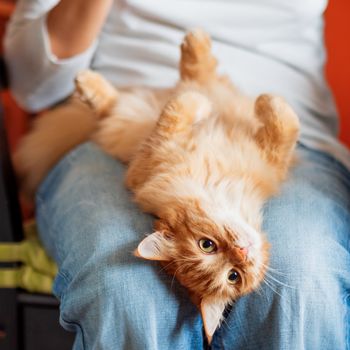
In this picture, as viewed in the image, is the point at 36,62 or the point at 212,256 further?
the point at 36,62

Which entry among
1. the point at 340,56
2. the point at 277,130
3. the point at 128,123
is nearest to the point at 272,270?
the point at 277,130

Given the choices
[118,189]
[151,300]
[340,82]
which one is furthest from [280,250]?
[340,82]

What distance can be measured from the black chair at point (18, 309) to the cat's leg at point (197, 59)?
1.42ft

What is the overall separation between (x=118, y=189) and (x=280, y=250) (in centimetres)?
34

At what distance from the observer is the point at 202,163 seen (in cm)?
105

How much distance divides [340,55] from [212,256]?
0.98 m

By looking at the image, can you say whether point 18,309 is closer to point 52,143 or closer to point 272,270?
point 52,143

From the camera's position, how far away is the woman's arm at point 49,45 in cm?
120

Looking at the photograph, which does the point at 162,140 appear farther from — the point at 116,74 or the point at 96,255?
the point at 116,74

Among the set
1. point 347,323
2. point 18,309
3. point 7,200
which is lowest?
point 18,309

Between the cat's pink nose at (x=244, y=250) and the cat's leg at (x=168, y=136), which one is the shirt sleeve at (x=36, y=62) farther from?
the cat's pink nose at (x=244, y=250)

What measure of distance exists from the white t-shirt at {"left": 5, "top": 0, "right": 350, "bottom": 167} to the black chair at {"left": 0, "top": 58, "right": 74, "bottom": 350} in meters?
0.17

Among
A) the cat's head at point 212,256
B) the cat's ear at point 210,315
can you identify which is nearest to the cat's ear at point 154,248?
the cat's head at point 212,256

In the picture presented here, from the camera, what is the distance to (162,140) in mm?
1059
